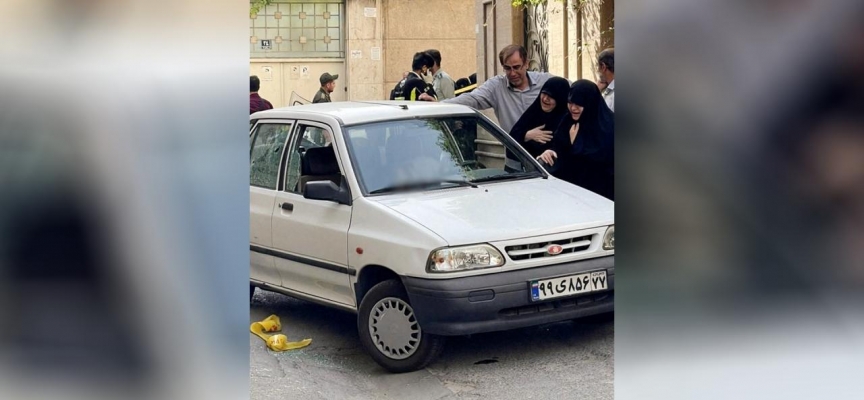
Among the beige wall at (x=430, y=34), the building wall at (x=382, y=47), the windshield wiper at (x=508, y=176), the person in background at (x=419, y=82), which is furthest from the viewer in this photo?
the beige wall at (x=430, y=34)

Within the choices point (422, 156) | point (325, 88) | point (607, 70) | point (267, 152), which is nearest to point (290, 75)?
point (325, 88)

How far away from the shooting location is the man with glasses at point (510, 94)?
787 cm

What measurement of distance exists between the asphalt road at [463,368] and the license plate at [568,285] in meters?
0.44

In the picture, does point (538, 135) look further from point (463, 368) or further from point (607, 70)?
point (463, 368)

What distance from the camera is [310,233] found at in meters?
6.57

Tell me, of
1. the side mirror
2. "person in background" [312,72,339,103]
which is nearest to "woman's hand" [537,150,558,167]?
the side mirror

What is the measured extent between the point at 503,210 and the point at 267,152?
6.47 ft

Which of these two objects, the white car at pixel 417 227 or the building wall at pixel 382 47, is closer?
the white car at pixel 417 227

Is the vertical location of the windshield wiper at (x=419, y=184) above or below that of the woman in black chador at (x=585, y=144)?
below

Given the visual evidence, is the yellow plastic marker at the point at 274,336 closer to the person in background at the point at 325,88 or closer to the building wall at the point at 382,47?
the person in background at the point at 325,88

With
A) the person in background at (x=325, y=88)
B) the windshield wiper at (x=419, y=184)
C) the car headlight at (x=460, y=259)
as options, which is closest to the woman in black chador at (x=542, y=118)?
the windshield wiper at (x=419, y=184)
